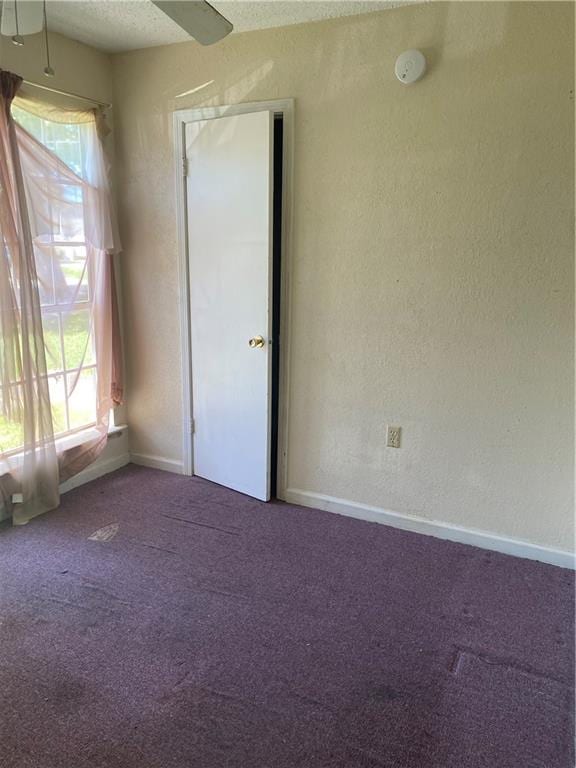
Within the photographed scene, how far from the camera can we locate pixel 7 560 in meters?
2.42

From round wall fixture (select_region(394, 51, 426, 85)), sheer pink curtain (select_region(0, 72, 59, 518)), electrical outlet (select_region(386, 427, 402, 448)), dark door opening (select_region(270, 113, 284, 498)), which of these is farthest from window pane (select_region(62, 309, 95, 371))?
round wall fixture (select_region(394, 51, 426, 85))

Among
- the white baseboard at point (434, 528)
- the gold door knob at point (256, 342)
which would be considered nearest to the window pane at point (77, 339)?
the gold door knob at point (256, 342)

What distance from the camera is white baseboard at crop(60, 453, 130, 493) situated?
3133mm

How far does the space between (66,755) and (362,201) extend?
244 centimetres

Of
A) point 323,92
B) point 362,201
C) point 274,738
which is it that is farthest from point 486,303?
point 274,738

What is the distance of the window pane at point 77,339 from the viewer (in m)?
3.03

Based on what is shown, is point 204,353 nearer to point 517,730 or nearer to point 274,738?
point 274,738

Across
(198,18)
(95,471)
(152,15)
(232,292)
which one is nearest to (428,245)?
(232,292)

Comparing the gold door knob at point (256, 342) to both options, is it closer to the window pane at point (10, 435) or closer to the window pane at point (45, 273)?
the window pane at point (45, 273)

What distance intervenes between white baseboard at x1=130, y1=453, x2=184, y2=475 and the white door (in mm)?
262

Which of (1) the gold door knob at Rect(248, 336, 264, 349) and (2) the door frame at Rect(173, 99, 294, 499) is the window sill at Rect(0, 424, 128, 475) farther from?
(1) the gold door knob at Rect(248, 336, 264, 349)

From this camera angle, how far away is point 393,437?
2.73 meters

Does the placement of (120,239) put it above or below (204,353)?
above

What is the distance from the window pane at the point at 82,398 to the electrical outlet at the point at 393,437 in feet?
5.97
